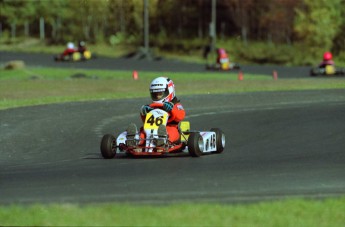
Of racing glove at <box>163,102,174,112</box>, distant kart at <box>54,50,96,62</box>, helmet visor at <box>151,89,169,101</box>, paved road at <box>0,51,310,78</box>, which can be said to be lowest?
paved road at <box>0,51,310,78</box>

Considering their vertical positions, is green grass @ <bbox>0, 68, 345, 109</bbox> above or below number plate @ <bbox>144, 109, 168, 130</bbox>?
below

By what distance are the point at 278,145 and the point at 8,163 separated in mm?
4648

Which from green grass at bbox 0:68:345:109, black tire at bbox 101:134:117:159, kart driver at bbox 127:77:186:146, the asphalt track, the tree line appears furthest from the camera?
the tree line

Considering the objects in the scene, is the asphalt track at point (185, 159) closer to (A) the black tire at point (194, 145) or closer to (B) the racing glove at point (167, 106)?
(A) the black tire at point (194, 145)

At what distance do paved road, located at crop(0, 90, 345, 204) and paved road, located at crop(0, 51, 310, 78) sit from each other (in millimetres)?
23521

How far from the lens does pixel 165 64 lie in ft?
197

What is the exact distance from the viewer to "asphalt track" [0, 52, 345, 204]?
10.5m

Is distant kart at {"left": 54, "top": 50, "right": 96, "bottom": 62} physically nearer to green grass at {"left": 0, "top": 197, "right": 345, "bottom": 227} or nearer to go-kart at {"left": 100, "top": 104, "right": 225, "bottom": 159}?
go-kart at {"left": 100, "top": 104, "right": 225, "bottom": 159}

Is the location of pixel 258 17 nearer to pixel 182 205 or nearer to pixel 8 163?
pixel 8 163

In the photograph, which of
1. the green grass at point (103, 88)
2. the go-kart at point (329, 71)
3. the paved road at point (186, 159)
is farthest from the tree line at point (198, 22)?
the paved road at point (186, 159)

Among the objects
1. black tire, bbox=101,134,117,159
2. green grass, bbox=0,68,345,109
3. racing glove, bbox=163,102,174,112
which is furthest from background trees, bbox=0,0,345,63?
black tire, bbox=101,134,117,159

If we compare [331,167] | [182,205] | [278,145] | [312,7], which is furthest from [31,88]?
[312,7]

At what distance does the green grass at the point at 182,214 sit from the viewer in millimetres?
8398

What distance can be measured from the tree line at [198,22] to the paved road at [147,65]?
2.95m
